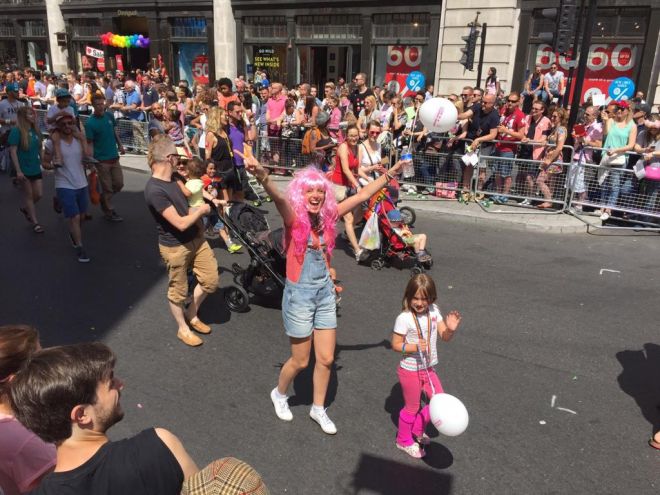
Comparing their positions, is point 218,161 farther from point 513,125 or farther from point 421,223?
point 513,125

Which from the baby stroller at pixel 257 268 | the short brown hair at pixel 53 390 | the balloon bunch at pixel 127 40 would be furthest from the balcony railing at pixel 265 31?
the short brown hair at pixel 53 390

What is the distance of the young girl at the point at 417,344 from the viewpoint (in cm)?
347

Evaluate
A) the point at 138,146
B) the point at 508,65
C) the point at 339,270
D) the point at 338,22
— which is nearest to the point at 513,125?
the point at 339,270

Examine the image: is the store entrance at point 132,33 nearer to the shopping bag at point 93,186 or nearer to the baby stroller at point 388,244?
the shopping bag at point 93,186

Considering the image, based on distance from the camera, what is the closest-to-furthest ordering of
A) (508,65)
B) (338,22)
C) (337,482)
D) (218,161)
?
(337,482), (218,161), (508,65), (338,22)

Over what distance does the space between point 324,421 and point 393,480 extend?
67 centimetres

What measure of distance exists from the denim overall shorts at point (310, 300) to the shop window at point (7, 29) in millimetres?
35521

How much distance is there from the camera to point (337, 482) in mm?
3484

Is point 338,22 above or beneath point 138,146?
above

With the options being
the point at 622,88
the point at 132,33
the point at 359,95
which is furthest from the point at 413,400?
the point at 132,33

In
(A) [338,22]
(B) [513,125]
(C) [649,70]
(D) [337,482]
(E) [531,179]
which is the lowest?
(D) [337,482]

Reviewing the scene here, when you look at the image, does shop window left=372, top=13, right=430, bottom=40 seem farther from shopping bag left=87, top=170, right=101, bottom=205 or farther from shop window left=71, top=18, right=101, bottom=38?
shop window left=71, top=18, right=101, bottom=38

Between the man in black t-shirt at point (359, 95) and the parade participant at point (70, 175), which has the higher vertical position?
the man in black t-shirt at point (359, 95)

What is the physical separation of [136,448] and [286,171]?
11030 mm
